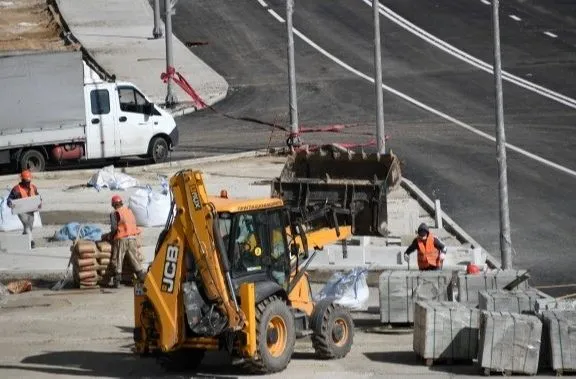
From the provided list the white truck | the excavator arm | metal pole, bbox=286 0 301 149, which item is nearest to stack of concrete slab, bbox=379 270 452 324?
the excavator arm

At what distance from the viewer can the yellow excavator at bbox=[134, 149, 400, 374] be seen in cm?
1978

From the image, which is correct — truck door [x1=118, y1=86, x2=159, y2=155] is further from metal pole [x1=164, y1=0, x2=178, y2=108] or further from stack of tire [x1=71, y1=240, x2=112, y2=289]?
stack of tire [x1=71, y1=240, x2=112, y2=289]

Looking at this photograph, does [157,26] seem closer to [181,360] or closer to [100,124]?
[100,124]

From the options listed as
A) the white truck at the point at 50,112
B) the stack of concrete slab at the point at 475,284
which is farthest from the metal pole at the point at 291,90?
the stack of concrete slab at the point at 475,284

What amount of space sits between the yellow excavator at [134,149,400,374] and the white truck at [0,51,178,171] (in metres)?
19.1

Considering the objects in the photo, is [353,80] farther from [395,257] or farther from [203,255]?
[203,255]

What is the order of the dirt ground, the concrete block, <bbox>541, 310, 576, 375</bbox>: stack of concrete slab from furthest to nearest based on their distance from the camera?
the dirt ground < the concrete block < <bbox>541, 310, 576, 375</bbox>: stack of concrete slab

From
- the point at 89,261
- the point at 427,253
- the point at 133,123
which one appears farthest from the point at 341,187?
the point at 133,123

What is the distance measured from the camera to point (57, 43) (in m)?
55.9

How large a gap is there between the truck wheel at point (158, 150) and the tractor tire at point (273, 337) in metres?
21.3

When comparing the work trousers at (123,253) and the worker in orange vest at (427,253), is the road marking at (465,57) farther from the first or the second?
the worker in orange vest at (427,253)

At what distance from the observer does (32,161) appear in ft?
129

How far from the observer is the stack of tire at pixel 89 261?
27.7m

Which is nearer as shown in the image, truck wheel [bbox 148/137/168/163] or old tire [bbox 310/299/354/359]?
old tire [bbox 310/299/354/359]
